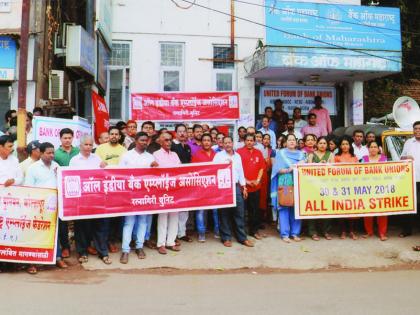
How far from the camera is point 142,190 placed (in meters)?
7.07

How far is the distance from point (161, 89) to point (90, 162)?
6.99m

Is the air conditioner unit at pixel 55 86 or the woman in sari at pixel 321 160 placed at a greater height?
the air conditioner unit at pixel 55 86

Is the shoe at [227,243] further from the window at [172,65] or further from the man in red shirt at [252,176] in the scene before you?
the window at [172,65]

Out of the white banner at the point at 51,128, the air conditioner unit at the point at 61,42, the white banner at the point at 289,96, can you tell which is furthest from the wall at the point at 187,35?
the white banner at the point at 51,128

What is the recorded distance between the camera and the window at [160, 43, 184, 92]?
13641 mm

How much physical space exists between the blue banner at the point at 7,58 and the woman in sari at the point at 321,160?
21.5 ft

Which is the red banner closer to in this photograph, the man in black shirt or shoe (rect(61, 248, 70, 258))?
the man in black shirt

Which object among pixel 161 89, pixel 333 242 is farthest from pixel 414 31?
pixel 333 242

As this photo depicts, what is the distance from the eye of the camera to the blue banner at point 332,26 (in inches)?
486

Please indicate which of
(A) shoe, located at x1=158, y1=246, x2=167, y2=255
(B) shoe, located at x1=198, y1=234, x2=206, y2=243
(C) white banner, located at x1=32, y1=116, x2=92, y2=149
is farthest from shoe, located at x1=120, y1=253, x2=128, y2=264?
(C) white banner, located at x1=32, y1=116, x2=92, y2=149

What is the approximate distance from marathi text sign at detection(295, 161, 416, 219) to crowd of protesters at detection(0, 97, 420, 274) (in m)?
0.22

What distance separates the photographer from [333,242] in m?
7.89

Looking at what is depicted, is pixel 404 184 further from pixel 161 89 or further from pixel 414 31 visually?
pixel 414 31

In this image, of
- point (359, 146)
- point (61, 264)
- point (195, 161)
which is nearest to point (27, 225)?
point (61, 264)
